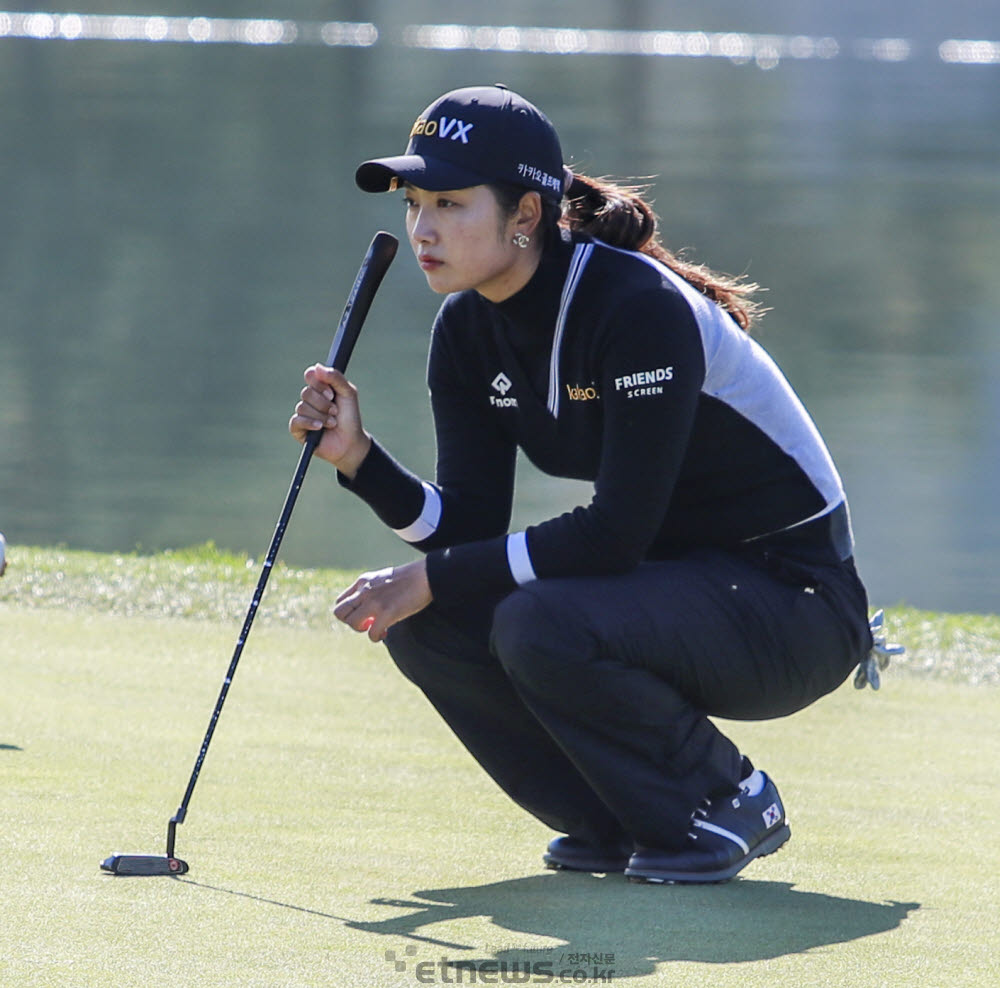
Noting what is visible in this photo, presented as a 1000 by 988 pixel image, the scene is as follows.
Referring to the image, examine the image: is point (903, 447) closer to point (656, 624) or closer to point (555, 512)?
point (555, 512)

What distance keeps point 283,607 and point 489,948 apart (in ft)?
10.1

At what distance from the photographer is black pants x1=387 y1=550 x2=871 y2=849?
9.03ft

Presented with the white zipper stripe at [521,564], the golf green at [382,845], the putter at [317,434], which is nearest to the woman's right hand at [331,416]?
the putter at [317,434]

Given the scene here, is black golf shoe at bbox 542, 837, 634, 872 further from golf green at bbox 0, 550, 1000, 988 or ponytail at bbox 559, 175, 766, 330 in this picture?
ponytail at bbox 559, 175, 766, 330

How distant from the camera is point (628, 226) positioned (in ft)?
9.74

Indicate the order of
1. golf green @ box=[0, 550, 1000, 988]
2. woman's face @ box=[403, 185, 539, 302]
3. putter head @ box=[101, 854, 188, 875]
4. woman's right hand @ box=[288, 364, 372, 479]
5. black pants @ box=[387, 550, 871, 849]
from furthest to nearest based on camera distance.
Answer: woman's right hand @ box=[288, 364, 372, 479] → woman's face @ box=[403, 185, 539, 302] → black pants @ box=[387, 550, 871, 849] → putter head @ box=[101, 854, 188, 875] → golf green @ box=[0, 550, 1000, 988]

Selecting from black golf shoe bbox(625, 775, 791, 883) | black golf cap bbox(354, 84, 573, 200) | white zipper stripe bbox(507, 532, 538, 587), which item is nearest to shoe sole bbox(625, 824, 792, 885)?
black golf shoe bbox(625, 775, 791, 883)

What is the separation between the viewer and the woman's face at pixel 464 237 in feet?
9.44

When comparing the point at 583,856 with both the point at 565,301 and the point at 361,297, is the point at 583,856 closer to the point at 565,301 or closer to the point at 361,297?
the point at 565,301

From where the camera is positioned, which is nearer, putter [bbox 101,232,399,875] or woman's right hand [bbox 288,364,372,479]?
putter [bbox 101,232,399,875]

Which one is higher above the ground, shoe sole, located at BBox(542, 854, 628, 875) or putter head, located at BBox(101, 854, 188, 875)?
putter head, located at BBox(101, 854, 188, 875)

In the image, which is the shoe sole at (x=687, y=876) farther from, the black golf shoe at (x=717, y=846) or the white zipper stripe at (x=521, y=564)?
the white zipper stripe at (x=521, y=564)

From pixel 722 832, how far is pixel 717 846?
29 mm

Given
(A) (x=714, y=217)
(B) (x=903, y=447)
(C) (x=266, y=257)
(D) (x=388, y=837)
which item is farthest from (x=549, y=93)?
(D) (x=388, y=837)
